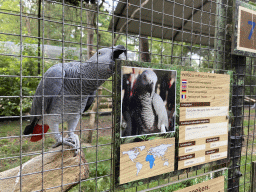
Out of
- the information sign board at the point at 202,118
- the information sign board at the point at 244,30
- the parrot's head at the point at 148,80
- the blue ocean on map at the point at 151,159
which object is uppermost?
the information sign board at the point at 244,30

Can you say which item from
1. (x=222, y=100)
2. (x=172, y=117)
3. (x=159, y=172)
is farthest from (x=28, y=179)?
(x=222, y=100)

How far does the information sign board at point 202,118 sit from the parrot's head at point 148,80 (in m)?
0.20

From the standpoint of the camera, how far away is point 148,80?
94cm

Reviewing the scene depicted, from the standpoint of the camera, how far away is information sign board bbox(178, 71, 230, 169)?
1.07 metres

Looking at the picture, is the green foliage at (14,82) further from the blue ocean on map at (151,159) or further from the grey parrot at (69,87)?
the blue ocean on map at (151,159)

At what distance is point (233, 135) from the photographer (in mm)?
1353

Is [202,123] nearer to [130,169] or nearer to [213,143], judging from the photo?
[213,143]

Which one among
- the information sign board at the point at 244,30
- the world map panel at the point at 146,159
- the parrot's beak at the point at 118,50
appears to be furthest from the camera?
the information sign board at the point at 244,30

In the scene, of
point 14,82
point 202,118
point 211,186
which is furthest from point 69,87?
point 14,82

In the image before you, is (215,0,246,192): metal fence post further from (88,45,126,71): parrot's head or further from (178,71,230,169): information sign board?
(88,45,126,71): parrot's head

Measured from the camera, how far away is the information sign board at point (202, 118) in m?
1.07

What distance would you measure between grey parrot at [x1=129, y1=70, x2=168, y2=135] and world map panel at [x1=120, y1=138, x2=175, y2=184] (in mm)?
72

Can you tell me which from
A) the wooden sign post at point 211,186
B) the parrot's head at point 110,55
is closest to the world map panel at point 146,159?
the wooden sign post at point 211,186

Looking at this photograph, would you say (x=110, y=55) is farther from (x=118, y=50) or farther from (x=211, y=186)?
(x=211, y=186)
